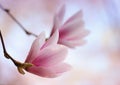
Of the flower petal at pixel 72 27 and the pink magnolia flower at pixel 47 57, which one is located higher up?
the flower petal at pixel 72 27

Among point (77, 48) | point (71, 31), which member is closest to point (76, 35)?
point (71, 31)

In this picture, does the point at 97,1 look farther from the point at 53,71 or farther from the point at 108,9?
the point at 53,71

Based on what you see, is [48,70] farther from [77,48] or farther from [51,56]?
[77,48]

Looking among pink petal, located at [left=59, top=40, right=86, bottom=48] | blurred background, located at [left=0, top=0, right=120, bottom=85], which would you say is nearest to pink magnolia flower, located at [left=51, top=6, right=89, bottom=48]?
pink petal, located at [left=59, top=40, right=86, bottom=48]

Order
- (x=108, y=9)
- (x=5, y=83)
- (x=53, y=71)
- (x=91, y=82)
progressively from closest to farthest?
(x=53, y=71)
(x=5, y=83)
(x=91, y=82)
(x=108, y=9)

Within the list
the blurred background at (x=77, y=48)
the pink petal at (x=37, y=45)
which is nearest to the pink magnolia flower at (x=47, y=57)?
the pink petal at (x=37, y=45)

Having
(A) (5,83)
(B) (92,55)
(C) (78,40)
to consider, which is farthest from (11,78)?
(B) (92,55)

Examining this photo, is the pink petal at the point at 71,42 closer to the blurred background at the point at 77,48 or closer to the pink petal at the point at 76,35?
the pink petal at the point at 76,35
